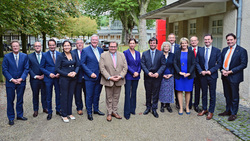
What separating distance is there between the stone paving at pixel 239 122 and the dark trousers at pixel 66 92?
377cm

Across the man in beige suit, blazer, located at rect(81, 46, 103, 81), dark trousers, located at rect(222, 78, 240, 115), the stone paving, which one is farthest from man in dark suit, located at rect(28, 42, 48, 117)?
dark trousers, located at rect(222, 78, 240, 115)

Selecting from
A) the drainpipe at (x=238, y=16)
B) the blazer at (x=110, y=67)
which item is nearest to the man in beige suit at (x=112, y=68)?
the blazer at (x=110, y=67)

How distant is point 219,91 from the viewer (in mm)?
9406

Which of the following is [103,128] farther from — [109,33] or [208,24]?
[109,33]

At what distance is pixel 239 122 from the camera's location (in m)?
5.86

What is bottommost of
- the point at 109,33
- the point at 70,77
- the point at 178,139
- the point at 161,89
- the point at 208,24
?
the point at 178,139

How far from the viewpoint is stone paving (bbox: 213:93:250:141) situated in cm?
513

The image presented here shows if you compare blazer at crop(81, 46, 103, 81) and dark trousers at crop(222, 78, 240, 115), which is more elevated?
blazer at crop(81, 46, 103, 81)

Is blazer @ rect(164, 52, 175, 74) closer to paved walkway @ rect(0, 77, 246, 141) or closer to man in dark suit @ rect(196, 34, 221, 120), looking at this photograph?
man in dark suit @ rect(196, 34, 221, 120)

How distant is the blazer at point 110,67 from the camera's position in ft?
19.8

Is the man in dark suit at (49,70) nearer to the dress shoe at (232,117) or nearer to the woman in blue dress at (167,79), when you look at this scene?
the woman in blue dress at (167,79)

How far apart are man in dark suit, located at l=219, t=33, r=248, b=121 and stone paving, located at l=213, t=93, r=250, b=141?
0.19m

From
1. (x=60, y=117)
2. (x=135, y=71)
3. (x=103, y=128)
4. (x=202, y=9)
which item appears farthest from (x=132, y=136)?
(x=202, y=9)

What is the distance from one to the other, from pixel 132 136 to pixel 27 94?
6.04 meters
